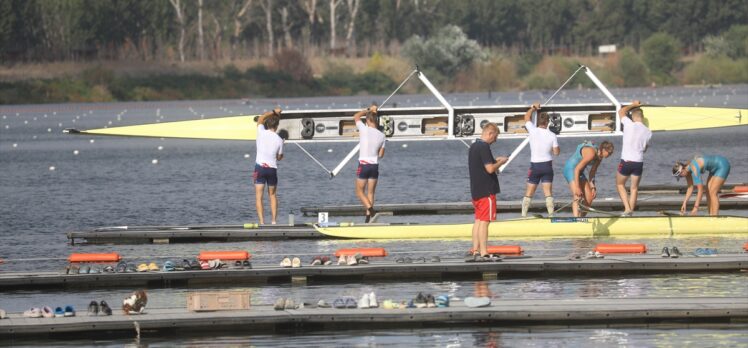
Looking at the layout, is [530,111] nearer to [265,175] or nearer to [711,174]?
[711,174]

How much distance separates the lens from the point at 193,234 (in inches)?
1111

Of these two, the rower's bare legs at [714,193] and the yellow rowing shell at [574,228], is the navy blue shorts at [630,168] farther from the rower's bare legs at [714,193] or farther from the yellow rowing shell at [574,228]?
the rower's bare legs at [714,193]

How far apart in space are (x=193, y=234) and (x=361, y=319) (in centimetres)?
1003

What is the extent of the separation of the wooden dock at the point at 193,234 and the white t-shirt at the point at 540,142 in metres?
3.86

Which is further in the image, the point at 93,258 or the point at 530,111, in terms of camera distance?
the point at 530,111

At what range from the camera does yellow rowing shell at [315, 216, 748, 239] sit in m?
26.7

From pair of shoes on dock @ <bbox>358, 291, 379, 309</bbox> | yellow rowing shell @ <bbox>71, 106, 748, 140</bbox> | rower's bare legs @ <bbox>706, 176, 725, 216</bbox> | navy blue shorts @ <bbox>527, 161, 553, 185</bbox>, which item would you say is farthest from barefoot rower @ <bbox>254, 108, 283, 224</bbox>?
pair of shoes on dock @ <bbox>358, 291, 379, 309</bbox>

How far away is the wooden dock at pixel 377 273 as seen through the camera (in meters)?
22.4

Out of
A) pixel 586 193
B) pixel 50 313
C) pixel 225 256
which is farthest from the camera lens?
pixel 586 193

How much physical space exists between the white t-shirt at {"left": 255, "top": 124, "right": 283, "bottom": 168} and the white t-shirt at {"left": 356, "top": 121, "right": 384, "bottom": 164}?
138 cm

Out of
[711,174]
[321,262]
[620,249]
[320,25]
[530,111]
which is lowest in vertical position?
[321,262]

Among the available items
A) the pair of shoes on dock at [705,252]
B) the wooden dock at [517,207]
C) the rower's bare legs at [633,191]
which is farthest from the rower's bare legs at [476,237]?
the wooden dock at [517,207]

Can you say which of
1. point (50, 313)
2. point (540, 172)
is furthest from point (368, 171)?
point (50, 313)

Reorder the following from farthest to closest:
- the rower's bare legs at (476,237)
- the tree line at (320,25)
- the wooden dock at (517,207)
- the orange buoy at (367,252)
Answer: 1. the tree line at (320,25)
2. the wooden dock at (517,207)
3. the orange buoy at (367,252)
4. the rower's bare legs at (476,237)
